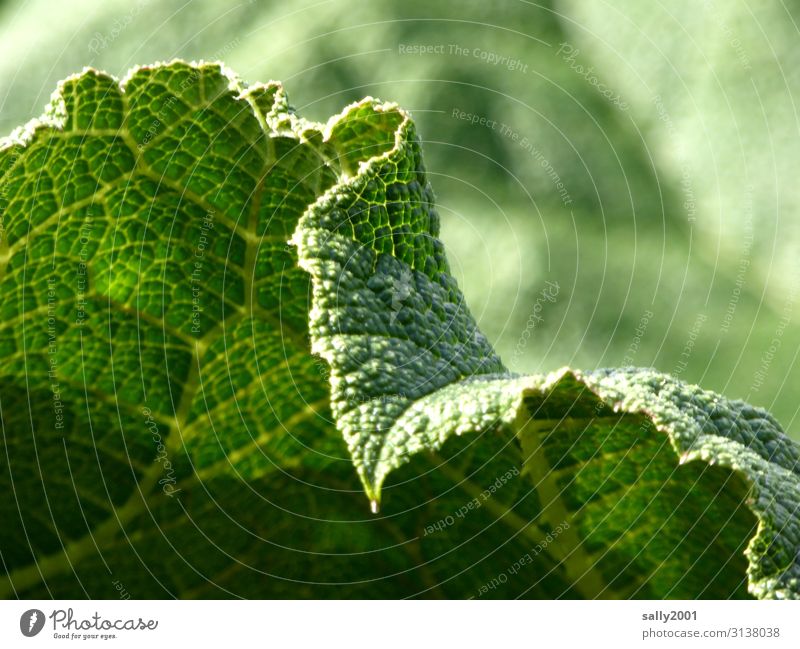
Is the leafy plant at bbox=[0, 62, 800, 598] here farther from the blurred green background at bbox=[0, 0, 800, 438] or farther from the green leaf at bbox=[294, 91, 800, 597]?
the blurred green background at bbox=[0, 0, 800, 438]

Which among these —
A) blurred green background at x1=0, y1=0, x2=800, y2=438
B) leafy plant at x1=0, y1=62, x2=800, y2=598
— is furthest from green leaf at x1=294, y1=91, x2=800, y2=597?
blurred green background at x1=0, y1=0, x2=800, y2=438

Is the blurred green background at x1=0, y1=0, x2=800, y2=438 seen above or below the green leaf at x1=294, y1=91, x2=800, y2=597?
above

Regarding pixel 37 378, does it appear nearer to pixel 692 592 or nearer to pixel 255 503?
pixel 255 503

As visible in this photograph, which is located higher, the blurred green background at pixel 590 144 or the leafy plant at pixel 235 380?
the blurred green background at pixel 590 144

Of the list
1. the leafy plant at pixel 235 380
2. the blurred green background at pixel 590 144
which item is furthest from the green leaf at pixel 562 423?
the blurred green background at pixel 590 144

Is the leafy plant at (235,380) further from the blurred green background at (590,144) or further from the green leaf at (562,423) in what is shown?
the blurred green background at (590,144)

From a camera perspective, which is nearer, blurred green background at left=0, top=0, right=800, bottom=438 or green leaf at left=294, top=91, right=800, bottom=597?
green leaf at left=294, top=91, right=800, bottom=597
